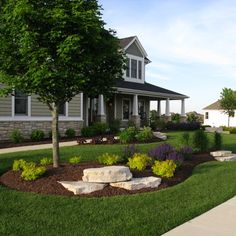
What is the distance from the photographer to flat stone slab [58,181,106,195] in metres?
7.80

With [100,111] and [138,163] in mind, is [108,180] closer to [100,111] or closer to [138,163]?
[138,163]

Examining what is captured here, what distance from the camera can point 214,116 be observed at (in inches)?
2454

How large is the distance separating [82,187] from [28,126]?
41.9 feet

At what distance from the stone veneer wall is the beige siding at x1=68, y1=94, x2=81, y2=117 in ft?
1.61

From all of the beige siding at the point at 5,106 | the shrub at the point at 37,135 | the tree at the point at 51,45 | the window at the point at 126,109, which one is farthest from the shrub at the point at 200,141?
the window at the point at 126,109

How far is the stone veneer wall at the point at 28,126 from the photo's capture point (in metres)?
19.0

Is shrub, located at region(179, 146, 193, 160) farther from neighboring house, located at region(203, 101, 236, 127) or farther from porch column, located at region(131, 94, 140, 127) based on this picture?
neighboring house, located at region(203, 101, 236, 127)

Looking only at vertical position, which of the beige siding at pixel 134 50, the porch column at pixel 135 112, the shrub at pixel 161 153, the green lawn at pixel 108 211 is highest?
the beige siding at pixel 134 50

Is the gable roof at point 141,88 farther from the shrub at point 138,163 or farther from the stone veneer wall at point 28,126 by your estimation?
the shrub at point 138,163

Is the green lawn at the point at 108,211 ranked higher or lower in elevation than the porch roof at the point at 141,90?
lower

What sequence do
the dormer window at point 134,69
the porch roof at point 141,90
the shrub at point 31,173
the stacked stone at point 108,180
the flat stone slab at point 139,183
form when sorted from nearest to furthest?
the stacked stone at point 108,180
the flat stone slab at point 139,183
the shrub at point 31,173
the porch roof at point 141,90
the dormer window at point 134,69

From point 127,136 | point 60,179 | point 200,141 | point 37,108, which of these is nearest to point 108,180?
point 60,179

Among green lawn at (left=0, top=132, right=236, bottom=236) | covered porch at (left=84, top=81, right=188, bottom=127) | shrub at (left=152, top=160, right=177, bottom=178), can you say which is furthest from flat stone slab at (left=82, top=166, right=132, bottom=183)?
covered porch at (left=84, top=81, right=188, bottom=127)

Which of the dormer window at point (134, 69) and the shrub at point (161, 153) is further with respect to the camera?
the dormer window at point (134, 69)
